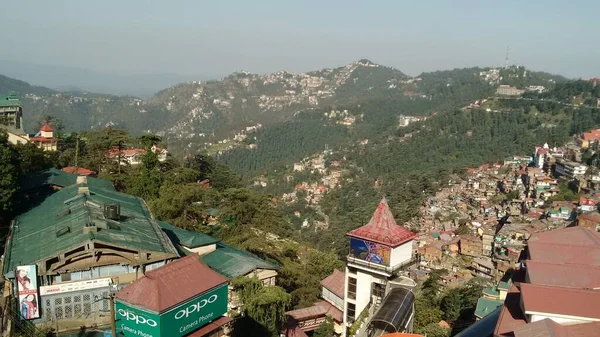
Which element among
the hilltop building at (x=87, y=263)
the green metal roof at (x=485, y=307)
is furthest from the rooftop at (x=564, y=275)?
the green metal roof at (x=485, y=307)

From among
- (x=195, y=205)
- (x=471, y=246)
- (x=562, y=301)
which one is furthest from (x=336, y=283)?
(x=471, y=246)


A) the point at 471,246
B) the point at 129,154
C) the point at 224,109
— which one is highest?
the point at 129,154

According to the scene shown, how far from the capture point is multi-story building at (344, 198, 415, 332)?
1448cm

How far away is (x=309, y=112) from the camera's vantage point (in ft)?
517

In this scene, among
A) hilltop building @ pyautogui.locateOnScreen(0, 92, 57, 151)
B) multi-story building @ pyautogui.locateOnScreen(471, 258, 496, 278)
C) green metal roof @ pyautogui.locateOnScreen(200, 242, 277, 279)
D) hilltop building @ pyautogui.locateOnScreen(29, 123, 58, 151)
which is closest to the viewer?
green metal roof @ pyautogui.locateOnScreen(200, 242, 277, 279)

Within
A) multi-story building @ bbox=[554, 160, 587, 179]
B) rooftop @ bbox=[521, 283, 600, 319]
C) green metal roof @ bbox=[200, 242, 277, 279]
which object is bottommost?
multi-story building @ bbox=[554, 160, 587, 179]

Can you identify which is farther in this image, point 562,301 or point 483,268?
point 483,268

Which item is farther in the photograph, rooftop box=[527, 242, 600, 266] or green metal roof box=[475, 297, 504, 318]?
→ green metal roof box=[475, 297, 504, 318]

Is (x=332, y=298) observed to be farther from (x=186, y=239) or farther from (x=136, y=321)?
(x=136, y=321)

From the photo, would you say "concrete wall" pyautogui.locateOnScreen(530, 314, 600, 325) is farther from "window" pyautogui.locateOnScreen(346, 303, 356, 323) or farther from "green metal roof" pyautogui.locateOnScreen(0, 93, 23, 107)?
"green metal roof" pyautogui.locateOnScreen(0, 93, 23, 107)

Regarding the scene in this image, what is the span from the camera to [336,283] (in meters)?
18.3

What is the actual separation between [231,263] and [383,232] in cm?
500

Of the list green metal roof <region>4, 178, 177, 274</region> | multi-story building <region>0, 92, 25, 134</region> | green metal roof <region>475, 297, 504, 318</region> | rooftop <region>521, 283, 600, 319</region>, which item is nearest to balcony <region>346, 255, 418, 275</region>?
rooftop <region>521, 283, 600, 319</region>

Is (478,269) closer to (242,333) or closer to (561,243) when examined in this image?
(561,243)
